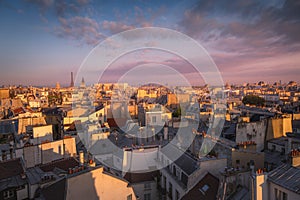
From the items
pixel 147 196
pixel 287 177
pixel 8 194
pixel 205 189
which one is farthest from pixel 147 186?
pixel 287 177

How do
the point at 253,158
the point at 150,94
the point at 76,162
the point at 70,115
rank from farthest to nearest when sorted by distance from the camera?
the point at 150,94, the point at 70,115, the point at 76,162, the point at 253,158

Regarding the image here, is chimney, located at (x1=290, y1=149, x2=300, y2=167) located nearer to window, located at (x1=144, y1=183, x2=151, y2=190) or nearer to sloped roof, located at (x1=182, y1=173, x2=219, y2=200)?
sloped roof, located at (x1=182, y1=173, x2=219, y2=200)

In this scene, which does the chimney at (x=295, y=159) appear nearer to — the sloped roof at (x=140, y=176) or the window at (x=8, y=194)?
the sloped roof at (x=140, y=176)

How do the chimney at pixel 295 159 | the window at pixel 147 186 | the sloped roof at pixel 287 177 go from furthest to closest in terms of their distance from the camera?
the window at pixel 147 186 → the chimney at pixel 295 159 → the sloped roof at pixel 287 177

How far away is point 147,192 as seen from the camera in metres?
12.0

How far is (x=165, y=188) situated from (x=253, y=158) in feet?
13.5

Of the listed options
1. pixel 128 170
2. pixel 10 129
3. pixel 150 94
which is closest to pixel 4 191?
pixel 128 170

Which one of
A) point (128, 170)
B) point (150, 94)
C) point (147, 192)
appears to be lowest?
point (147, 192)

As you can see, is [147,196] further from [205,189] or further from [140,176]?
[205,189]

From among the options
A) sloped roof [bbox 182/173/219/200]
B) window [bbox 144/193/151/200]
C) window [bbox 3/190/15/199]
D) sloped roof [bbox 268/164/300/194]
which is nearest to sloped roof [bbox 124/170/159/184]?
window [bbox 144/193/151/200]

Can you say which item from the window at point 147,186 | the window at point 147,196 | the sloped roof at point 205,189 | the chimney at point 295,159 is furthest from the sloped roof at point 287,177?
the window at point 147,196

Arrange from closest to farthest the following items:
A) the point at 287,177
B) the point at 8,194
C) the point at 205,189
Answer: the point at 287,177, the point at 8,194, the point at 205,189

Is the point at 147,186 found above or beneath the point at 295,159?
beneath

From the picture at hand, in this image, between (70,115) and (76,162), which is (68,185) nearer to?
(76,162)
